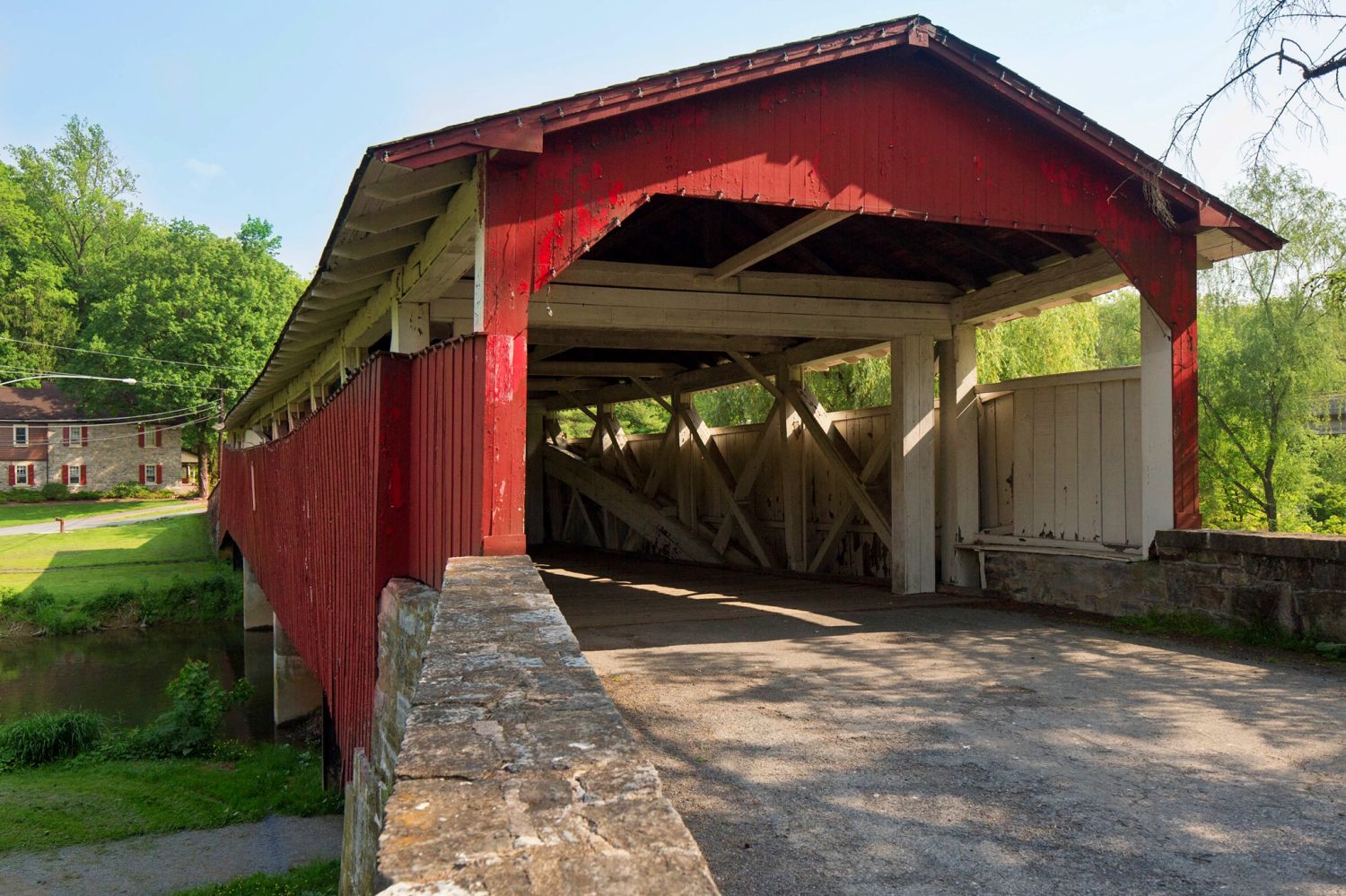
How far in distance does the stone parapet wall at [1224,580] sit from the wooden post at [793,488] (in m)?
3.91

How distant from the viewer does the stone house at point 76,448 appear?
4634cm

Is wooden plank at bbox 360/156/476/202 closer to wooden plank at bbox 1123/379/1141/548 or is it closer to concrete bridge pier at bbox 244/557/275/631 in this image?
wooden plank at bbox 1123/379/1141/548

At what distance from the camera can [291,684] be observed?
14.5 metres

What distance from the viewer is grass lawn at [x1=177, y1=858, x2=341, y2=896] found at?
25.8 ft

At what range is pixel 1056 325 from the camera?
18.9m

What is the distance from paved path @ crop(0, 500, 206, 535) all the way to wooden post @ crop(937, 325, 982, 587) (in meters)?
31.7

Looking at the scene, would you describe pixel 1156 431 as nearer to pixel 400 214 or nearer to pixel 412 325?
pixel 400 214

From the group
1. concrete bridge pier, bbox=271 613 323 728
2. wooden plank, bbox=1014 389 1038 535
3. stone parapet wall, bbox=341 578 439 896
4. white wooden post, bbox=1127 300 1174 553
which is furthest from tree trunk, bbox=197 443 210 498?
white wooden post, bbox=1127 300 1174 553

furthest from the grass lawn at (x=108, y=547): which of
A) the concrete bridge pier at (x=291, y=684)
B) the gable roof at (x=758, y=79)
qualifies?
the gable roof at (x=758, y=79)

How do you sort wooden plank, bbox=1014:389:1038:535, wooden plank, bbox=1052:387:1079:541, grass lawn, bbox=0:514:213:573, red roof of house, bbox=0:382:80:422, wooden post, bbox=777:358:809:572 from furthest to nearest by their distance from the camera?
red roof of house, bbox=0:382:80:422
grass lawn, bbox=0:514:213:573
wooden post, bbox=777:358:809:572
wooden plank, bbox=1014:389:1038:535
wooden plank, bbox=1052:387:1079:541

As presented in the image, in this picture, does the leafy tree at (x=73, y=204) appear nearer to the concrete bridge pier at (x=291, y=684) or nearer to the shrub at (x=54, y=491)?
the shrub at (x=54, y=491)

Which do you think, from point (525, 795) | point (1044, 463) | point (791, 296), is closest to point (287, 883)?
point (791, 296)

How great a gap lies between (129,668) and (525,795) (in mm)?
20410

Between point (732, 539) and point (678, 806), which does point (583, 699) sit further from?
point (732, 539)
